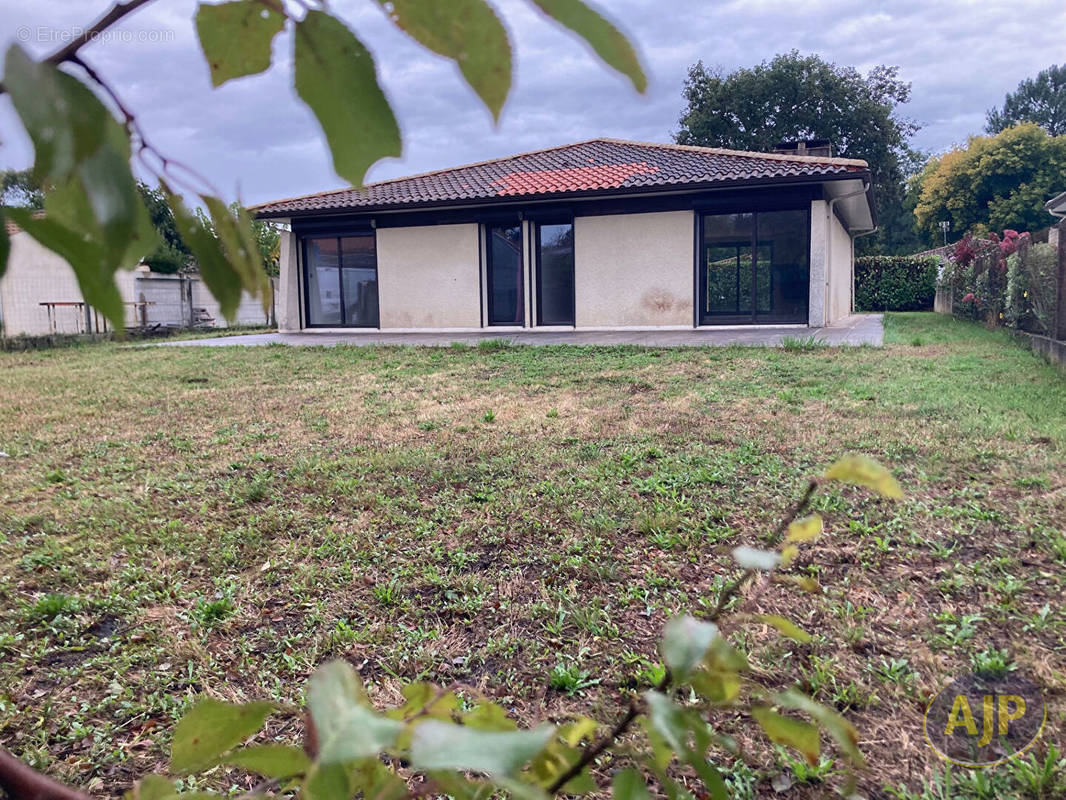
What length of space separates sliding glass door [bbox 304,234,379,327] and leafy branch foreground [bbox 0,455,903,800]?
642 inches

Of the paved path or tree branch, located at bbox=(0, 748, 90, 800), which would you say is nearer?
tree branch, located at bbox=(0, 748, 90, 800)

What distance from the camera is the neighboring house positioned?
1.11 feet

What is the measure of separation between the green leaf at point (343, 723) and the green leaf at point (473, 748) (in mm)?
15

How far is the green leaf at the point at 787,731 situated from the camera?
49 cm

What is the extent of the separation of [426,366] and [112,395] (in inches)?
130

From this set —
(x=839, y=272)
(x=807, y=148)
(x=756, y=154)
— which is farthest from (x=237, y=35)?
(x=807, y=148)

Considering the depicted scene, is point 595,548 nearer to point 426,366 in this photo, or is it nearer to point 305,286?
point 426,366

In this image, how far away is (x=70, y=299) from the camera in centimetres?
51

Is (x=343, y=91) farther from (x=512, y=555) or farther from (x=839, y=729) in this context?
(x=512, y=555)

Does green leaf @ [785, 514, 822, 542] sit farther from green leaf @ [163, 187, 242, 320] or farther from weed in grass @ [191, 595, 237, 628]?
weed in grass @ [191, 595, 237, 628]

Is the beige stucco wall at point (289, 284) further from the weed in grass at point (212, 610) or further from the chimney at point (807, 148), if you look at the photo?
the weed in grass at point (212, 610)

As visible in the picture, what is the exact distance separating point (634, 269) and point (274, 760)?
14.5m

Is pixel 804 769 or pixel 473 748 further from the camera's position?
pixel 804 769

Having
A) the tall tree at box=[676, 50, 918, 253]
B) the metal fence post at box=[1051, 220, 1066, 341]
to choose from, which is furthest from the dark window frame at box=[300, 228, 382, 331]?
the tall tree at box=[676, 50, 918, 253]
